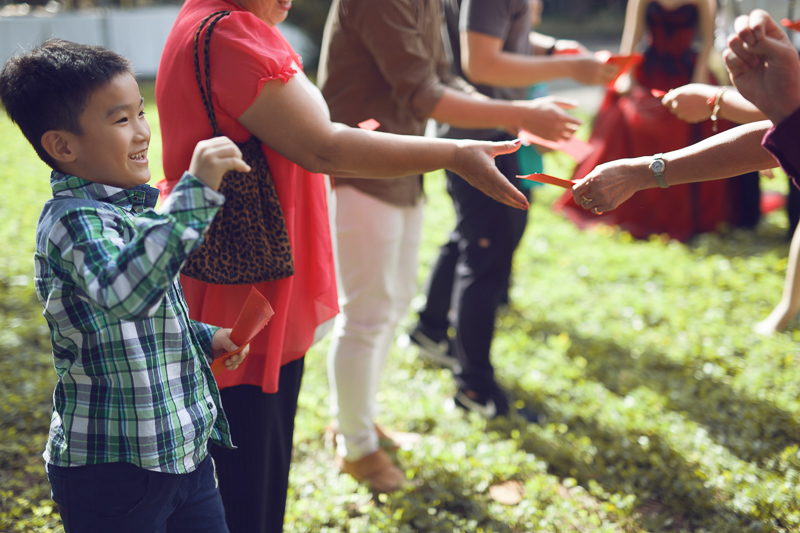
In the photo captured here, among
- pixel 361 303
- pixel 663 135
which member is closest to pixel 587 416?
pixel 361 303

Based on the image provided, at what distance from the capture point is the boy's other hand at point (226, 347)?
4.96 ft

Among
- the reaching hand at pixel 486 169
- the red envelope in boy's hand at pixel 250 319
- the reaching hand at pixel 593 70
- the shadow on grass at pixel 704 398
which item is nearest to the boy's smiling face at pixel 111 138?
the red envelope in boy's hand at pixel 250 319

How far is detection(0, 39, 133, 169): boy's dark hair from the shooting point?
1243 mm

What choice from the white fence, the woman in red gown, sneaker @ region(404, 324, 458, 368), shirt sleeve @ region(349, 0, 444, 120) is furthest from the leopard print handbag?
the white fence

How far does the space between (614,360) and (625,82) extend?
111 inches

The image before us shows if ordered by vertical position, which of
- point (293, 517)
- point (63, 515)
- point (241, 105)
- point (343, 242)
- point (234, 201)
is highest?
point (241, 105)

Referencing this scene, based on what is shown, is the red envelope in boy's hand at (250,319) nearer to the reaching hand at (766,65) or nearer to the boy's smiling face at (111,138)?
the boy's smiling face at (111,138)

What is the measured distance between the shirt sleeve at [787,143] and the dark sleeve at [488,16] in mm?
1384

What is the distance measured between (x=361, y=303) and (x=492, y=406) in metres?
0.90

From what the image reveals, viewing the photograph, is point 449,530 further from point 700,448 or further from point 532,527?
point 700,448

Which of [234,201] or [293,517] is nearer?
[234,201]

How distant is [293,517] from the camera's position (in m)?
2.36

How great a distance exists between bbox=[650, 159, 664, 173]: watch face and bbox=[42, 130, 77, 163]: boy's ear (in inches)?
50.7

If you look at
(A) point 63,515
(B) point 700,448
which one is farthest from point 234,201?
(B) point 700,448
